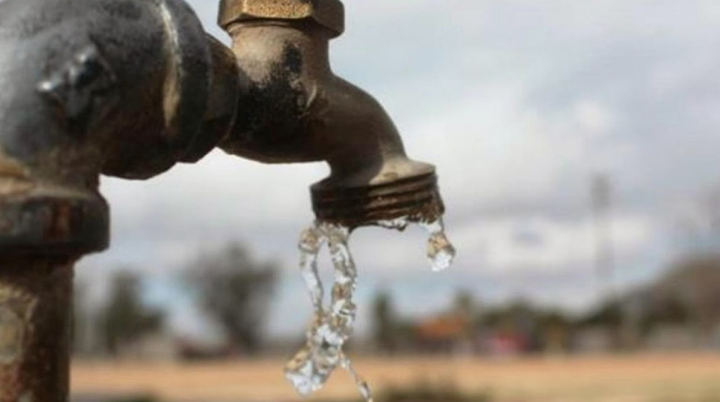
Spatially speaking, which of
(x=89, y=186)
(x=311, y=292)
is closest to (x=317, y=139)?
(x=311, y=292)

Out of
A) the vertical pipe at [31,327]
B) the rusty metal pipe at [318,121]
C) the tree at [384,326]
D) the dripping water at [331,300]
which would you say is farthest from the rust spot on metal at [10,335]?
the tree at [384,326]

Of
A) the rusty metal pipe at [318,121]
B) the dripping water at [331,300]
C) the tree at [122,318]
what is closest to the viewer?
the rusty metal pipe at [318,121]

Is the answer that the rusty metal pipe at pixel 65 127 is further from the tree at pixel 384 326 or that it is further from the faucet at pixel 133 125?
the tree at pixel 384 326

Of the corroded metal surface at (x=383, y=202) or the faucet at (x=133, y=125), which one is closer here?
the faucet at (x=133, y=125)

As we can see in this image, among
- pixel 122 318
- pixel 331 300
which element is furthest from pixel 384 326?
pixel 331 300

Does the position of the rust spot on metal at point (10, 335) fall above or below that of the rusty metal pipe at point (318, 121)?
below

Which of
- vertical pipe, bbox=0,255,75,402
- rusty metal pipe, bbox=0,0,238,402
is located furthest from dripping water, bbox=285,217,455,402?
vertical pipe, bbox=0,255,75,402

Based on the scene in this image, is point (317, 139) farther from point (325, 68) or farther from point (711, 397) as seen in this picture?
point (711, 397)
